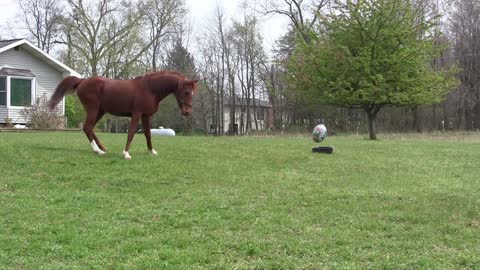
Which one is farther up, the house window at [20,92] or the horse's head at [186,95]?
the house window at [20,92]

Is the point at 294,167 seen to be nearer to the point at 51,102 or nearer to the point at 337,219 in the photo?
the point at 337,219

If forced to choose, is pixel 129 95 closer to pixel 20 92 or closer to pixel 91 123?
pixel 91 123

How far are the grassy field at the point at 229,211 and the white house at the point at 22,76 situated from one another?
14.0 metres

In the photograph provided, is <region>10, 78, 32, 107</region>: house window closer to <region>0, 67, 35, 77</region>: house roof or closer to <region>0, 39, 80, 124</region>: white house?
<region>0, 39, 80, 124</region>: white house

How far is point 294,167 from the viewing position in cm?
1090

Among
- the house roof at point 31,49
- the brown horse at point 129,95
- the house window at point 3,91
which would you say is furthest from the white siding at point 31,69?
the brown horse at point 129,95

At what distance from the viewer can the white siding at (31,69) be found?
2480cm

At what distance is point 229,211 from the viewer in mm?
6785

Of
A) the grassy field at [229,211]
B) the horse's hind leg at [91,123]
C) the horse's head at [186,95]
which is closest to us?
the grassy field at [229,211]

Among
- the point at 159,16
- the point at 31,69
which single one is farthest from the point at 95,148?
the point at 159,16

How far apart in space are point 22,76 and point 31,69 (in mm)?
1004

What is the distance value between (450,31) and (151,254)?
151 feet

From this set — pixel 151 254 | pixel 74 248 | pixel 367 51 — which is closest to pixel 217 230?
pixel 151 254

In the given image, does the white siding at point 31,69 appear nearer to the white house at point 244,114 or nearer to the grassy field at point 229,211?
the grassy field at point 229,211
